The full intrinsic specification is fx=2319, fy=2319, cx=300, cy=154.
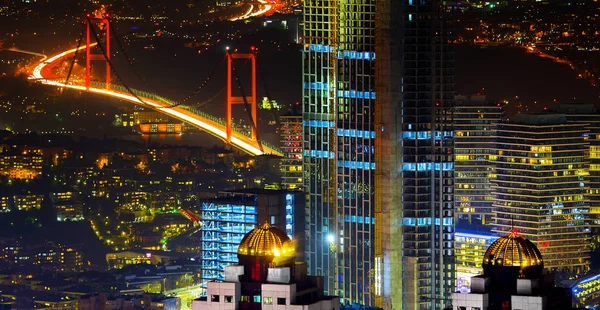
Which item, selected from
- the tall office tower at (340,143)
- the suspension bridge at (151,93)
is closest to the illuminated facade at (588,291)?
the tall office tower at (340,143)

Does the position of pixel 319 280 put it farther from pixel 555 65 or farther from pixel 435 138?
pixel 555 65

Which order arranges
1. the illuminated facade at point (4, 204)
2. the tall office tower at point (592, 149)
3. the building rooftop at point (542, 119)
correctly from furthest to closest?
the illuminated facade at point (4, 204) → the tall office tower at point (592, 149) → the building rooftop at point (542, 119)

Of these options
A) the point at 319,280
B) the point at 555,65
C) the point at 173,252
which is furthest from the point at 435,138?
the point at 173,252

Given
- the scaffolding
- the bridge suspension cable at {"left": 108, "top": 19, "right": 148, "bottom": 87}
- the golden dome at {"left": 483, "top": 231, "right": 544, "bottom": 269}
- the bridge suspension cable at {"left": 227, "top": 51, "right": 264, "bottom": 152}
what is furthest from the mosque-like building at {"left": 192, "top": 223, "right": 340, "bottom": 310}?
the bridge suspension cable at {"left": 108, "top": 19, "right": 148, "bottom": 87}

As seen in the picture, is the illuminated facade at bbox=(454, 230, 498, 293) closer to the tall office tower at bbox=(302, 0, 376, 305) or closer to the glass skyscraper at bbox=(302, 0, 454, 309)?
the glass skyscraper at bbox=(302, 0, 454, 309)

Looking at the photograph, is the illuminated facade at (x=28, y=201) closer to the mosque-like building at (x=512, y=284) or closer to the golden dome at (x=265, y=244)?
the golden dome at (x=265, y=244)

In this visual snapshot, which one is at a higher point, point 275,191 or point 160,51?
point 160,51

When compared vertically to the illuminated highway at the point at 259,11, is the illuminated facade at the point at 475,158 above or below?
below
